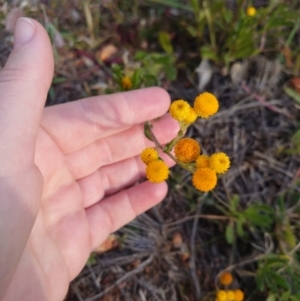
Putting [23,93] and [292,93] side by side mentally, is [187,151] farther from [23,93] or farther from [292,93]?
[292,93]

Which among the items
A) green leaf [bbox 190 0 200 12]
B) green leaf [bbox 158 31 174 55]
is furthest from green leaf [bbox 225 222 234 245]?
green leaf [bbox 190 0 200 12]

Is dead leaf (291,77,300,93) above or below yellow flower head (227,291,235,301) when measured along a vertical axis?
above

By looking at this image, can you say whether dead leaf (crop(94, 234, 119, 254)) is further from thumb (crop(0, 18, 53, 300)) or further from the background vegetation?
thumb (crop(0, 18, 53, 300))

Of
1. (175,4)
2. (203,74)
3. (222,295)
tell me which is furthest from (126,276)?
(175,4)

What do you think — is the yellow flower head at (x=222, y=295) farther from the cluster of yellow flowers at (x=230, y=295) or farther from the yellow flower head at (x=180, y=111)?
the yellow flower head at (x=180, y=111)

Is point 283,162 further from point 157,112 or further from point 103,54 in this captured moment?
point 103,54

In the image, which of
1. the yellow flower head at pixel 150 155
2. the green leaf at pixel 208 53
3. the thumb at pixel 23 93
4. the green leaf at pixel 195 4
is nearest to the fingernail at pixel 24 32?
the thumb at pixel 23 93
